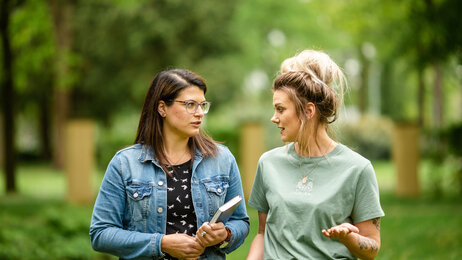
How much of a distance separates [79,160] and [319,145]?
12.3m

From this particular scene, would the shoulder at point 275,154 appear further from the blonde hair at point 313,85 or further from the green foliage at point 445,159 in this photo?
the green foliage at point 445,159

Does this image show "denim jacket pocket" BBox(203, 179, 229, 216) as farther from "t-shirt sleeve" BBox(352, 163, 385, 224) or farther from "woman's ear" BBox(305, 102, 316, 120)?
"t-shirt sleeve" BBox(352, 163, 385, 224)

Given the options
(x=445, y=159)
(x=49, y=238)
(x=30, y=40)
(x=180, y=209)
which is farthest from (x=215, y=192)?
(x=30, y=40)

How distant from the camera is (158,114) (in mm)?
3588

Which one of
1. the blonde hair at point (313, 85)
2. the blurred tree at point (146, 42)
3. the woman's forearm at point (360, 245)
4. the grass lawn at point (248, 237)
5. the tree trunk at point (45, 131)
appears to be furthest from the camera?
the tree trunk at point (45, 131)

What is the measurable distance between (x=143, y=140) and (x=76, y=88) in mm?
30413

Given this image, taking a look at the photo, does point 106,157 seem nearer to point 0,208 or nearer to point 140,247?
point 0,208

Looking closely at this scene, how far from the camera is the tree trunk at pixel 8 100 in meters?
14.0

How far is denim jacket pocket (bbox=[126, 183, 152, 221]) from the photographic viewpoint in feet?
11.1

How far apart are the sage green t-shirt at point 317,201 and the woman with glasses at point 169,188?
322mm

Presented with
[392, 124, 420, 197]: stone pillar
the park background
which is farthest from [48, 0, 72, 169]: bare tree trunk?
[392, 124, 420, 197]: stone pillar

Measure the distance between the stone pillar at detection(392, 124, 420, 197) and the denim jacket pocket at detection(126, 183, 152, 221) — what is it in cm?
1293

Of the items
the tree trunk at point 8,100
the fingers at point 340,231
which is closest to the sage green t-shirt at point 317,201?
the fingers at point 340,231

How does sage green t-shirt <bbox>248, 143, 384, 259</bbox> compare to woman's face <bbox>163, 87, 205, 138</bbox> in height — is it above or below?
below
